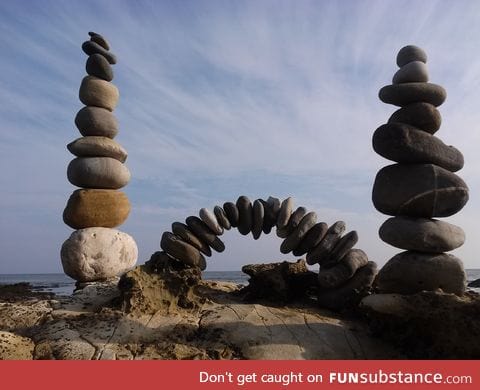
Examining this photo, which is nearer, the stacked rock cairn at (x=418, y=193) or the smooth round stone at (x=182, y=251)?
the stacked rock cairn at (x=418, y=193)

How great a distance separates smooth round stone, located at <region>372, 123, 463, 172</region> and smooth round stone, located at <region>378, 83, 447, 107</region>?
1.86 feet

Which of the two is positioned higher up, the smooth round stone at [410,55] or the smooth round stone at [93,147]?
the smooth round stone at [410,55]

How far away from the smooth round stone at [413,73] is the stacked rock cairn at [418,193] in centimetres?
2

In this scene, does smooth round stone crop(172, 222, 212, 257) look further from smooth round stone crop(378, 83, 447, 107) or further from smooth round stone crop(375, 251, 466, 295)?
smooth round stone crop(378, 83, 447, 107)

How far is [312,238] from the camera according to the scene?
802cm

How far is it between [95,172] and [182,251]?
2545 millimetres

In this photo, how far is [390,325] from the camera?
6.17m

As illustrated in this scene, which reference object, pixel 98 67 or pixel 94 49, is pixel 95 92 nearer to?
pixel 98 67

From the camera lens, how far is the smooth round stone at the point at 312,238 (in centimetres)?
799

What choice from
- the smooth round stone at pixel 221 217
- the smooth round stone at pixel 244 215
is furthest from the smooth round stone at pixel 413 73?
the smooth round stone at pixel 221 217

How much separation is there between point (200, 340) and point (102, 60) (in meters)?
6.49

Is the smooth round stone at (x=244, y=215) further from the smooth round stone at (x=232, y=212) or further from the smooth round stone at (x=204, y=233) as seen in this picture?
the smooth round stone at (x=204, y=233)

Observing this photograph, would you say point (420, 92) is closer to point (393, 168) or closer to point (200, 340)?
point (393, 168)

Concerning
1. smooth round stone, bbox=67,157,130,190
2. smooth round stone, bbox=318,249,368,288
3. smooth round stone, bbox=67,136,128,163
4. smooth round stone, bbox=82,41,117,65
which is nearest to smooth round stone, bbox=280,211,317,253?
smooth round stone, bbox=318,249,368,288
